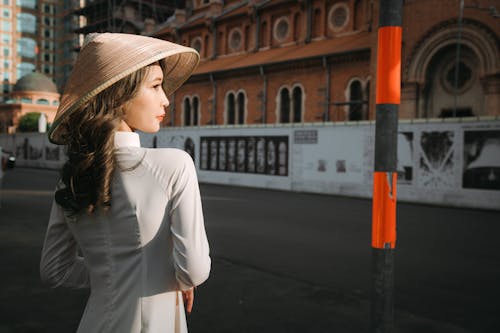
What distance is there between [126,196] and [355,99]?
24.6 metres

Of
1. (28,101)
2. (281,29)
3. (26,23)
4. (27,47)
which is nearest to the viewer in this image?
(281,29)

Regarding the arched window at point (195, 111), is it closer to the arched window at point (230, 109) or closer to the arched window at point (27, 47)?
the arched window at point (230, 109)

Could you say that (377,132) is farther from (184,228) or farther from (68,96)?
(68,96)

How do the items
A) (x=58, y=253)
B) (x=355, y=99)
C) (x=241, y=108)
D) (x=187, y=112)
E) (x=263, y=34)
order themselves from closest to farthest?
1. (x=58, y=253)
2. (x=355, y=99)
3. (x=241, y=108)
4. (x=263, y=34)
5. (x=187, y=112)

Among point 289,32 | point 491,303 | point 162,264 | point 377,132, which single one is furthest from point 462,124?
point 289,32

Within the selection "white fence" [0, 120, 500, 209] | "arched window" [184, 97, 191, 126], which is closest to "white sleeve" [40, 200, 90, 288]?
"white fence" [0, 120, 500, 209]

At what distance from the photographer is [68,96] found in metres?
1.41

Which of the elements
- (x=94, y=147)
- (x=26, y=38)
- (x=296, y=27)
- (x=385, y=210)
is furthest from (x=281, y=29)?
(x=26, y=38)

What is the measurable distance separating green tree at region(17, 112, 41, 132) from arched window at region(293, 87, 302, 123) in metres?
48.8

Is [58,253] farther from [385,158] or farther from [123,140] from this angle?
[385,158]

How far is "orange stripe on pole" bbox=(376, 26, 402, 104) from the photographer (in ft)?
7.41

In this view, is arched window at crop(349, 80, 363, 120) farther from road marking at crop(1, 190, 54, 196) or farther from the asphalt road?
road marking at crop(1, 190, 54, 196)

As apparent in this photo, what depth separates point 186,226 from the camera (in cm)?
133

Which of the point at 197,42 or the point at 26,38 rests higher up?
the point at 26,38
